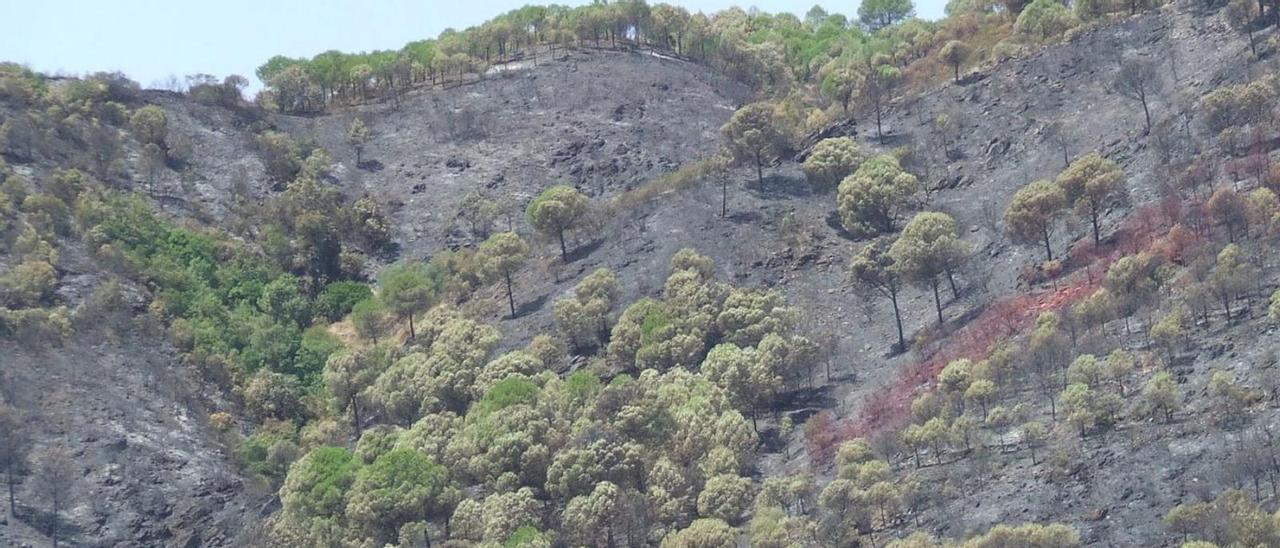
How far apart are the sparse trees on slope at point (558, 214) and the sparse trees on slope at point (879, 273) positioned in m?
22.1

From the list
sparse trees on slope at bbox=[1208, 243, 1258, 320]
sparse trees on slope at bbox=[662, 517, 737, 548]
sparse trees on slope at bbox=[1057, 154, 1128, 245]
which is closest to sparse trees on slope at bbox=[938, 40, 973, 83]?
sparse trees on slope at bbox=[1057, 154, 1128, 245]

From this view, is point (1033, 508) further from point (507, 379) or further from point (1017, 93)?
point (1017, 93)

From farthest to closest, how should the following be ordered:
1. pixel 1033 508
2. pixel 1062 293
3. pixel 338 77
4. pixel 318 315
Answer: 1. pixel 338 77
2. pixel 318 315
3. pixel 1062 293
4. pixel 1033 508

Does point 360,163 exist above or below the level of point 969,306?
above

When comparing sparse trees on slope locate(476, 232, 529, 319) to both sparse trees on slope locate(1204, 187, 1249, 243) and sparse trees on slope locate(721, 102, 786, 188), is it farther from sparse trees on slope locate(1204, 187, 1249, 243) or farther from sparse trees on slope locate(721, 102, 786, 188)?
sparse trees on slope locate(1204, 187, 1249, 243)

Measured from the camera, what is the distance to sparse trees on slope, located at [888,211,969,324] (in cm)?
11944

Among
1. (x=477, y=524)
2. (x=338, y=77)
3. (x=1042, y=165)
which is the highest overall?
(x=338, y=77)

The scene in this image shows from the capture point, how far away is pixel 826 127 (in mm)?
153125

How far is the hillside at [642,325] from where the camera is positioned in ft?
318

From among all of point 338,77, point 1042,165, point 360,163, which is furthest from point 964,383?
point 338,77

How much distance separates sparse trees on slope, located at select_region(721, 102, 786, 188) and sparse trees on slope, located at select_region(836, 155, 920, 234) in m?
9.29

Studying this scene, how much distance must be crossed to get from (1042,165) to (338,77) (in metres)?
70.2

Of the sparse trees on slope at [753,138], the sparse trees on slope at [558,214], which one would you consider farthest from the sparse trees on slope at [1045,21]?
the sparse trees on slope at [558,214]

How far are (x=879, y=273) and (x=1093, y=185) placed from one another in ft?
42.4
